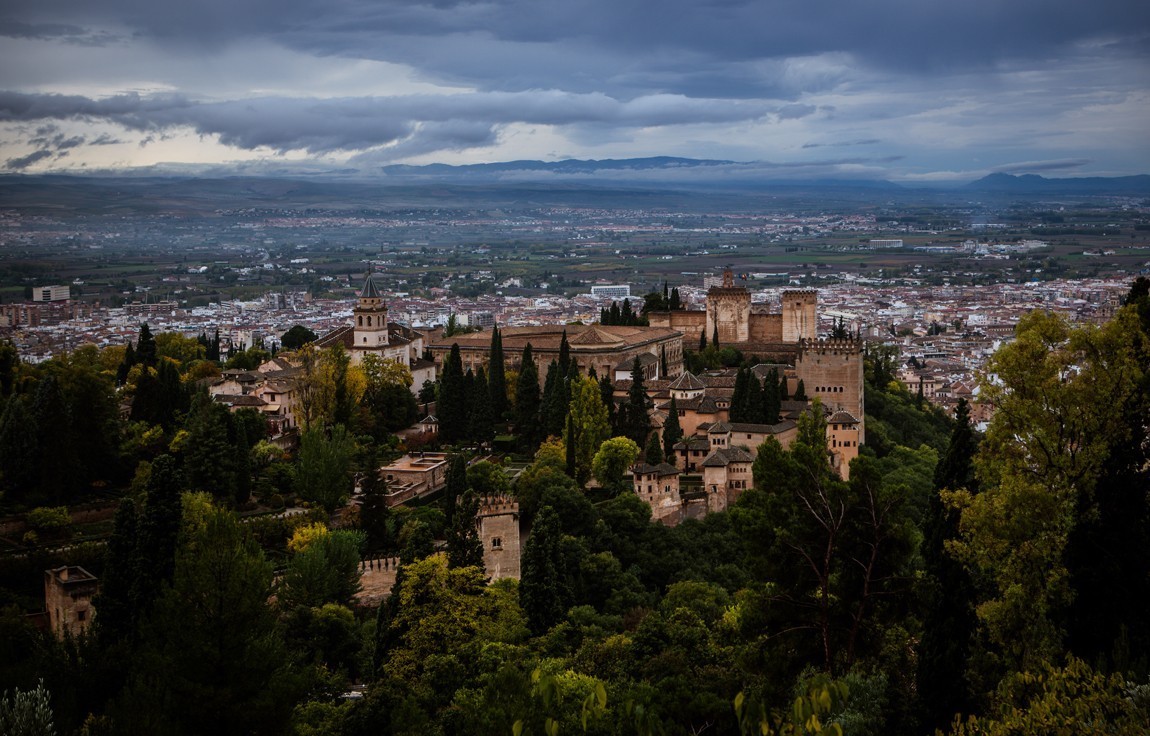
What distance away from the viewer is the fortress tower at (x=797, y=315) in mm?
58312

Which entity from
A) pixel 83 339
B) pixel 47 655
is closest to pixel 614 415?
pixel 47 655

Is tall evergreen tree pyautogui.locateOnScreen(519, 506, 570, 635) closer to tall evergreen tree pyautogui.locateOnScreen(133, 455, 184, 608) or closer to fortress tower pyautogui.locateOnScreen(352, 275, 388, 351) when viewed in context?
tall evergreen tree pyautogui.locateOnScreen(133, 455, 184, 608)

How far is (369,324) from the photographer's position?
46844mm

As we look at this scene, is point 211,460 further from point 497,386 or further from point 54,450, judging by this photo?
point 497,386

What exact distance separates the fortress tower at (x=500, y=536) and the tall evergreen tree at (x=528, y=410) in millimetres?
11066

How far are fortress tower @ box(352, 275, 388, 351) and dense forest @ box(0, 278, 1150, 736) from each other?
15429 mm

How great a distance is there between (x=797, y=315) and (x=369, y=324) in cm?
2071

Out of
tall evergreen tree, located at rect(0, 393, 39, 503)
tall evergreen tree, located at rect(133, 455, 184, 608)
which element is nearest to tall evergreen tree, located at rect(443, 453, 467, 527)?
tall evergreen tree, located at rect(133, 455, 184, 608)

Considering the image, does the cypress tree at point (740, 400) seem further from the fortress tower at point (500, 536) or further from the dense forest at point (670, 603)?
the fortress tower at point (500, 536)

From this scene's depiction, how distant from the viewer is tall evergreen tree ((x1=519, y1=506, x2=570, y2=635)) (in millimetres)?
25312

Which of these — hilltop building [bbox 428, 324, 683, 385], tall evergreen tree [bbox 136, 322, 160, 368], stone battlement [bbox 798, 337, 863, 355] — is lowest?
hilltop building [bbox 428, 324, 683, 385]

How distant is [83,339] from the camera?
7500cm

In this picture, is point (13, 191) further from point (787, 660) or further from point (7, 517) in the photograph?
point (787, 660)

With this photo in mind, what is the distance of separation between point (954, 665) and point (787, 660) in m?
2.22
